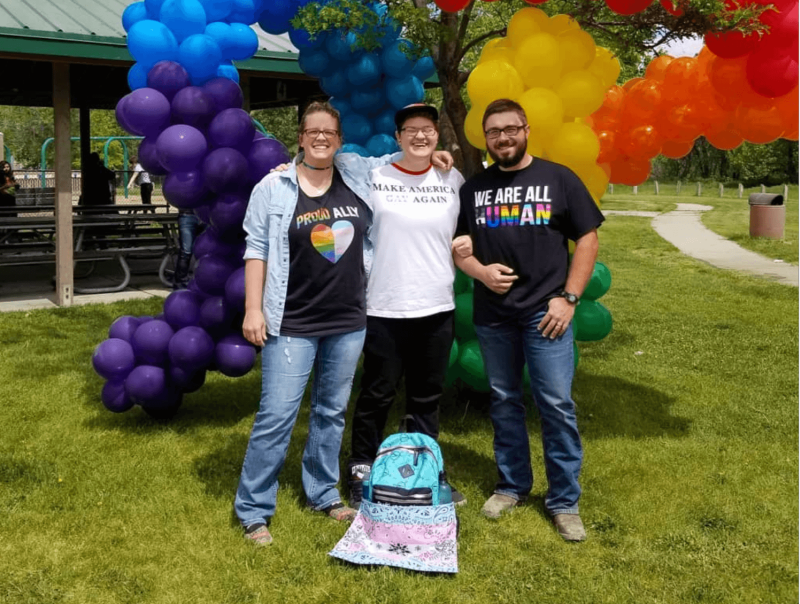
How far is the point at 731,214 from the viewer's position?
25562 mm

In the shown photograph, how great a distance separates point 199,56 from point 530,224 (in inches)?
88.4

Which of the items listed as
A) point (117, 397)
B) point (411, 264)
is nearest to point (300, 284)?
point (411, 264)

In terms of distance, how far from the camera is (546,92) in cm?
432

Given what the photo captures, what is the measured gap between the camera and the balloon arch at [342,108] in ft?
14.3

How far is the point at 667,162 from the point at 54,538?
5063 centimetres

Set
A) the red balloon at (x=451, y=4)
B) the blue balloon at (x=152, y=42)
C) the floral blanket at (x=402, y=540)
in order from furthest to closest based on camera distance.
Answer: the blue balloon at (x=152, y=42) < the red balloon at (x=451, y=4) < the floral blanket at (x=402, y=540)

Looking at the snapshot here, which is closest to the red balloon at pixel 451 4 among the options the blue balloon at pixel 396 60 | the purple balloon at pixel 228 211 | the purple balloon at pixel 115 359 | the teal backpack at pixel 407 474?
the blue balloon at pixel 396 60

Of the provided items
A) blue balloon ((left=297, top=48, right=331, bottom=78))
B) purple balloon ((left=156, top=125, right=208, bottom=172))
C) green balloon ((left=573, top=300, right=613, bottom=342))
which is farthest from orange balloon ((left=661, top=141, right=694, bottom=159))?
purple balloon ((left=156, top=125, right=208, bottom=172))

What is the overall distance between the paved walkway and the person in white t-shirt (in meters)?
9.04

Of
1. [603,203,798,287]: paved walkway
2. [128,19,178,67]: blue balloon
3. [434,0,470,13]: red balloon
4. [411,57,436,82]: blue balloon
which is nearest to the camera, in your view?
[434,0,470,13]: red balloon

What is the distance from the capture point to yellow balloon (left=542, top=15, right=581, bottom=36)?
14.4 ft

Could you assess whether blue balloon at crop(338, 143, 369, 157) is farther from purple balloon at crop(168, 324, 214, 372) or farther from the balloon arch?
purple balloon at crop(168, 324, 214, 372)

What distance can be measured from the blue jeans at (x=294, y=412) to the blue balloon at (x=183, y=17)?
86.7 inches

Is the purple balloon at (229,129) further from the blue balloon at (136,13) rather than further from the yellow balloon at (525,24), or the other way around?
the yellow balloon at (525,24)
